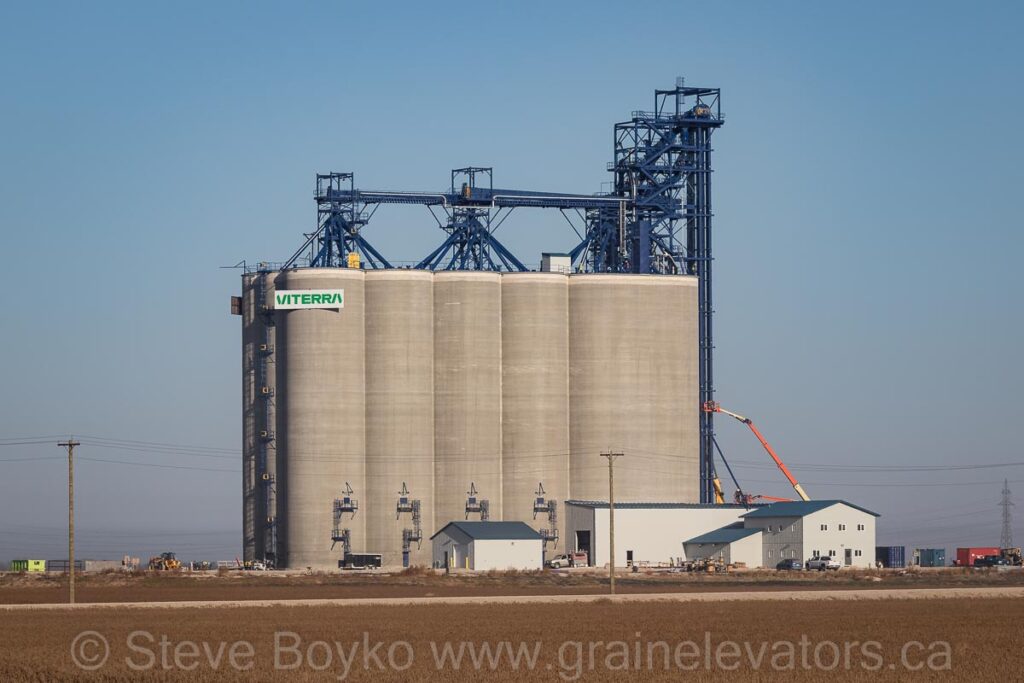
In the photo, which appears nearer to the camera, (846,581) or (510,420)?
(846,581)

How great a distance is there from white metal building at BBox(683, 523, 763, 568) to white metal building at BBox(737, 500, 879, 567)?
65 cm

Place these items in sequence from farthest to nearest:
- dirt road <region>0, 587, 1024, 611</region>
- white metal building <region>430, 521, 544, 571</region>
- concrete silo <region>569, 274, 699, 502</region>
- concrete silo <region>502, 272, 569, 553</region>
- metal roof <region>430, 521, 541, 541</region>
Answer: concrete silo <region>569, 274, 699, 502</region>, concrete silo <region>502, 272, 569, 553</region>, metal roof <region>430, 521, 541, 541</region>, white metal building <region>430, 521, 544, 571</region>, dirt road <region>0, 587, 1024, 611</region>

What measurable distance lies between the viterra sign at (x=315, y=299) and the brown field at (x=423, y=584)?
67.7 ft

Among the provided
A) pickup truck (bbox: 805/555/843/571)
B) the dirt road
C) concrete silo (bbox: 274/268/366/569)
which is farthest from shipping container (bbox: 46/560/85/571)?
pickup truck (bbox: 805/555/843/571)

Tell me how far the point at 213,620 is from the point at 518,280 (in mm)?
63493

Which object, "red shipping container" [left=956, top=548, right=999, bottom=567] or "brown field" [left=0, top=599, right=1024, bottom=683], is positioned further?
"red shipping container" [left=956, top=548, right=999, bottom=567]

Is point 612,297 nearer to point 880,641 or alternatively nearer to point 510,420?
point 510,420

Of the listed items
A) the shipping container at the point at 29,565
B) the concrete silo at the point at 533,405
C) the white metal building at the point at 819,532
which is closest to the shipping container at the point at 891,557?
the white metal building at the point at 819,532

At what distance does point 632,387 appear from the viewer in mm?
123812

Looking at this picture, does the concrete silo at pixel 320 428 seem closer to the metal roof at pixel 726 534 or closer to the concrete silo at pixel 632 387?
the concrete silo at pixel 632 387

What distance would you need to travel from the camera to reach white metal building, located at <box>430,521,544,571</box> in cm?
11450

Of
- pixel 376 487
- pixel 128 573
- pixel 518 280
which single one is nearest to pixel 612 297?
pixel 518 280

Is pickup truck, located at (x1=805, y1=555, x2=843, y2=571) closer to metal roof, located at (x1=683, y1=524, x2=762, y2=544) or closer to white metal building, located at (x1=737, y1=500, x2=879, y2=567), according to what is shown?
white metal building, located at (x1=737, y1=500, x2=879, y2=567)

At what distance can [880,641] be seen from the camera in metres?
53.6
